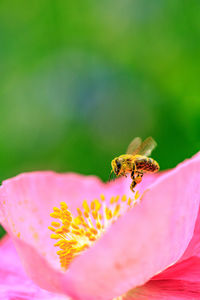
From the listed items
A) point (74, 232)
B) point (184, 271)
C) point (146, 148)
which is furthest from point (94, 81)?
point (184, 271)

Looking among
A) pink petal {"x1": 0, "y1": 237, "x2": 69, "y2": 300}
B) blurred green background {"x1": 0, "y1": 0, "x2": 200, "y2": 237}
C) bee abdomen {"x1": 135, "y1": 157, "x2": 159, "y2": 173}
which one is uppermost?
blurred green background {"x1": 0, "y1": 0, "x2": 200, "y2": 237}

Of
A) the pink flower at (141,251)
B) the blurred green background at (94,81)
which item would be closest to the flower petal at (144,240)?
the pink flower at (141,251)

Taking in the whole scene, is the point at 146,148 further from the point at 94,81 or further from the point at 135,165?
the point at 94,81

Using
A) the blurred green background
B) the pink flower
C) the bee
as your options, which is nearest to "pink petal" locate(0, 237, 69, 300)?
the pink flower

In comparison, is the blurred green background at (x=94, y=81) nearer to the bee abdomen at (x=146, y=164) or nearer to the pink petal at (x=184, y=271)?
the bee abdomen at (x=146, y=164)

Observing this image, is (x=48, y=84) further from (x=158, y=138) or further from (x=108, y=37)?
(x=158, y=138)

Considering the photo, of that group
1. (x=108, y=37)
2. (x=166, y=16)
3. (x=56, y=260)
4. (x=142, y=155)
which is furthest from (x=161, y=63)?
(x=56, y=260)

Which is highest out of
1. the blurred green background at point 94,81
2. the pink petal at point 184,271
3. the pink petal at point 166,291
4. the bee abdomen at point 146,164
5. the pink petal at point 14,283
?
the blurred green background at point 94,81

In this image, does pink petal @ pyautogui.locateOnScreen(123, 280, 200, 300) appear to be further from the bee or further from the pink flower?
the bee
